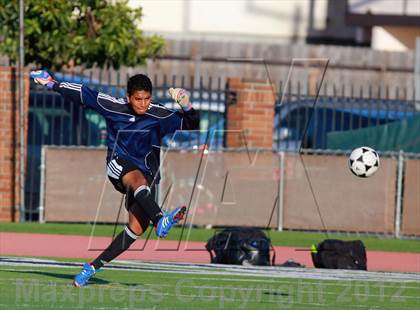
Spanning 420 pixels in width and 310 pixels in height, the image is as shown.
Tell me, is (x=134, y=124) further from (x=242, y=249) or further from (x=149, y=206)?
(x=242, y=249)

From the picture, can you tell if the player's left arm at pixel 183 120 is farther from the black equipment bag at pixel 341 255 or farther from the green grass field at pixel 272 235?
the green grass field at pixel 272 235

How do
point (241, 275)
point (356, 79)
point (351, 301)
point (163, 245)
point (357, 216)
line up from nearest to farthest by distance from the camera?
point (351, 301) < point (241, 275) < point (163, 245) < point (357, 216) < point (356, 79)

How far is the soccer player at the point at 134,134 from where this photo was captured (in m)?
13.0

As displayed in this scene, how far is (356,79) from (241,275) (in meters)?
19.4

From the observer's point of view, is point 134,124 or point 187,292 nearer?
point 187,292

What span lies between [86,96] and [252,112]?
945 cm

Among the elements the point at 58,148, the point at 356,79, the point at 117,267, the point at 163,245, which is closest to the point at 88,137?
the point at 58,148

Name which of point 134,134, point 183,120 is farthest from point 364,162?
point 134,134

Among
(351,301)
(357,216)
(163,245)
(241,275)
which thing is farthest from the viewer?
(357,216)

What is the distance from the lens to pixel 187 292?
12.9 meters

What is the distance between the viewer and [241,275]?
15.1 m

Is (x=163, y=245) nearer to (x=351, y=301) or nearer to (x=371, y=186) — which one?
(x=371, y=186)

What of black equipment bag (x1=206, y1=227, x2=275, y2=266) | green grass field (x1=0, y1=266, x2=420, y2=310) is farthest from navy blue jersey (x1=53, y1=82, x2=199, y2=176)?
black equipment bag (x1=206, y1=227, x2=275, y2=266)

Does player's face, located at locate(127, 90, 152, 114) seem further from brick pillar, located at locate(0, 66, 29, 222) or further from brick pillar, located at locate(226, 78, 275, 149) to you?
brick pillar, located at locate(226, 78, 275, 149)
